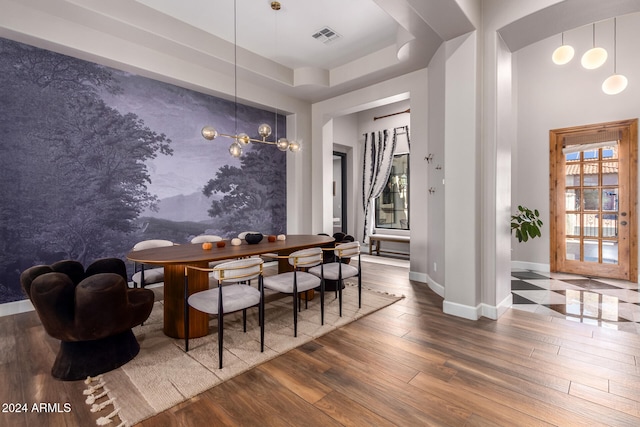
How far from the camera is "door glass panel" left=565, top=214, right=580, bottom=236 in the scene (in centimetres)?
505

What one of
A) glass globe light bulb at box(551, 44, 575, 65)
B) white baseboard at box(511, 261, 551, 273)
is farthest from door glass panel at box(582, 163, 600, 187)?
glass globe light bulb at box(551, 44, 575, 65)

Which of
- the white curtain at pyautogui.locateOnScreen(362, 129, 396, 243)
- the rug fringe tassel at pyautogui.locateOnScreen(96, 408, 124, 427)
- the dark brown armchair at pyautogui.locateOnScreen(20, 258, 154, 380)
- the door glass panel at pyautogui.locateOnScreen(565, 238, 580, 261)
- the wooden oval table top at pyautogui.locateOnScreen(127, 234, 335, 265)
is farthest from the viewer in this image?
the white curtain at pyautogui.locateOnScreen(362, 129, 396, 243)

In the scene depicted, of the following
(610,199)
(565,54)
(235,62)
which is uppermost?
(235,62)

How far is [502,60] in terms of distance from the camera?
10.5ft

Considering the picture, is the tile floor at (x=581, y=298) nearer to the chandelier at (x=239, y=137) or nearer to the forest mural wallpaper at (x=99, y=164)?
the chandelier at (x=239, y=137)

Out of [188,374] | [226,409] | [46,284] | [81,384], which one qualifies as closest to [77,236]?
[46,284]

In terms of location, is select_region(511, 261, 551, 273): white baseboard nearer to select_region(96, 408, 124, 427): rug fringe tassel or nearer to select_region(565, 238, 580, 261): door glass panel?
select_region(565, 238, 580, 261): door glass panel

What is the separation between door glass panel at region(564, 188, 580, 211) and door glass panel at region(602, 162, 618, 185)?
0.38 meters

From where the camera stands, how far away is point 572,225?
512 centimetres

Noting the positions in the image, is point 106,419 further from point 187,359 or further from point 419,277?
point 419,277

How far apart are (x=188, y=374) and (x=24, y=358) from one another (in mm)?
1429

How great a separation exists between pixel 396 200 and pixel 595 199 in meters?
3.62

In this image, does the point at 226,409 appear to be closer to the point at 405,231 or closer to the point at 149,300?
the point at 149,300

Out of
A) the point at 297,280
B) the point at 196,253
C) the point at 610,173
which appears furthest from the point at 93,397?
the point at 610,173
